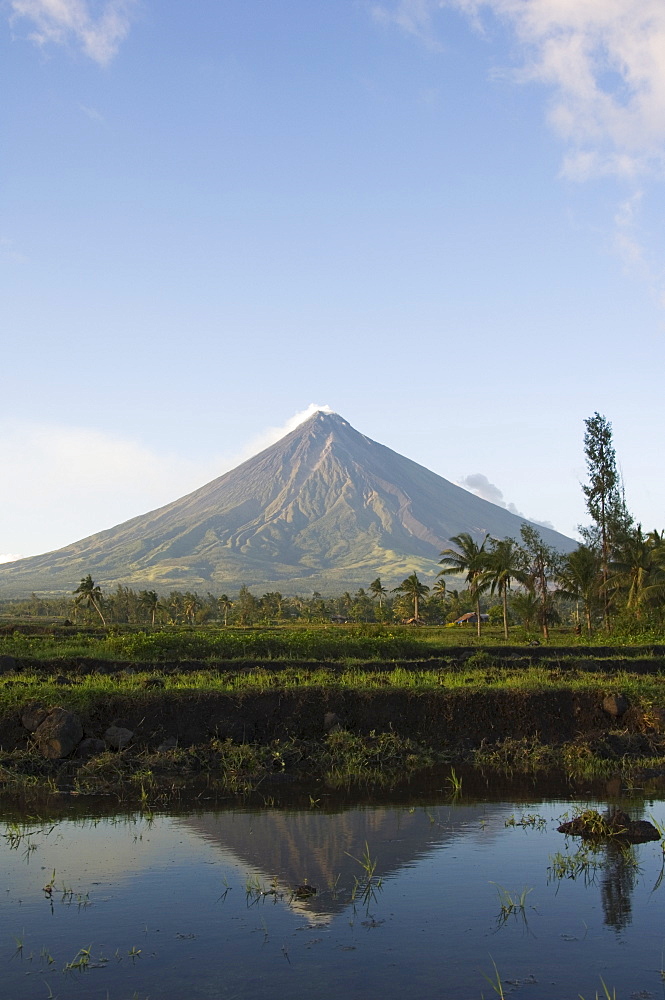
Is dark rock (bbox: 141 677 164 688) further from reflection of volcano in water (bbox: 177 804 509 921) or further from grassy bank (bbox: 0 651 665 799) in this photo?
reflection of volcano in water (bbox: 177 804 509 921)

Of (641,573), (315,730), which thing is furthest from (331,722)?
(641,573)

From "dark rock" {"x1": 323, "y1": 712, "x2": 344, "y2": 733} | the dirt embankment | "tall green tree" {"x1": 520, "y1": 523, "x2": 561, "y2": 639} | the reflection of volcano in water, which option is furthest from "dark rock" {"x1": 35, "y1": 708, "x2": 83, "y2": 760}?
"tall green tree" {"x1": 520, "y1": 523, "x2": 561, "y2": 639}

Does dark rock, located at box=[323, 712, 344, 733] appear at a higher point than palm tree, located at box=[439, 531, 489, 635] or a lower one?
lower

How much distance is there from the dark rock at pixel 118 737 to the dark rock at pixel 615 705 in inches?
292

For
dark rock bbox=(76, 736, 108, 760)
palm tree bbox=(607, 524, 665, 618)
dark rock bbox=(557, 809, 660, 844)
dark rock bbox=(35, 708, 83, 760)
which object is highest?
palm tree bbox=(607, 524, 665, 618)

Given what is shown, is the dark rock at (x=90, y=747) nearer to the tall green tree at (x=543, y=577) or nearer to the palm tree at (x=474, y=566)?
the tall green tree at (x=543, y=577)

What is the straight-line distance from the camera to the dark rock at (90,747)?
12086mm

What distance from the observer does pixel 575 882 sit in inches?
286

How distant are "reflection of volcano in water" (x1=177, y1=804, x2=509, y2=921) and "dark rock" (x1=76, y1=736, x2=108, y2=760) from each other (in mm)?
3266

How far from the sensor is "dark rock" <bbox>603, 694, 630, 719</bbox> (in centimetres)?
1422

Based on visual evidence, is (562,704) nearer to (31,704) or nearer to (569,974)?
(31,704)

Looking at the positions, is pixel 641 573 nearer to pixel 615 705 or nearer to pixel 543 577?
pixel 543 577

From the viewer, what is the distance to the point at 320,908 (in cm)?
661

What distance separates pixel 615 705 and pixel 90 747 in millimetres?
8052
